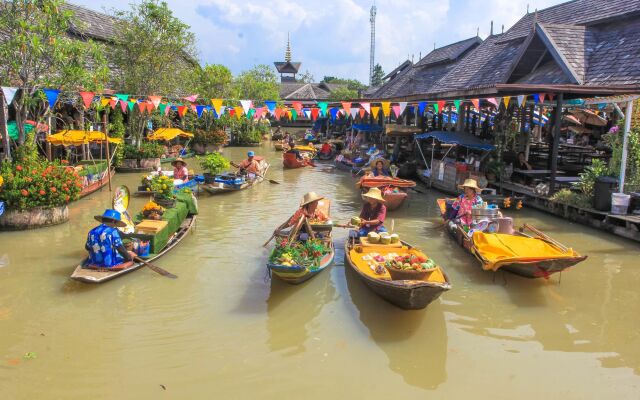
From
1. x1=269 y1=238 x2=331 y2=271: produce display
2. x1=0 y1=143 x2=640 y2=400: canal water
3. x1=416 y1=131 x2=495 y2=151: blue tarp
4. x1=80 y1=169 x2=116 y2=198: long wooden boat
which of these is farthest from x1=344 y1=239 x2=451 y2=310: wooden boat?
x1=80 y1=169 x2=116 y2=198: long wooden boat

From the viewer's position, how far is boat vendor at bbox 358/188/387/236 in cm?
911

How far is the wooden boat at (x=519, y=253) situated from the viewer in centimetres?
746

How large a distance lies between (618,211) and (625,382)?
7068 millimetres

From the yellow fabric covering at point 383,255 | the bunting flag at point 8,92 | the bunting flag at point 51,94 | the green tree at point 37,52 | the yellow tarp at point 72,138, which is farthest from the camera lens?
the yellow tarp at point 72,138

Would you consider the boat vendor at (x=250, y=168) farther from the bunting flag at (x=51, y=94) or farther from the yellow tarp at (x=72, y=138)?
the bunting flag at (x=51, y=94)

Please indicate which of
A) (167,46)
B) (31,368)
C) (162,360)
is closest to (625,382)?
(162,360)

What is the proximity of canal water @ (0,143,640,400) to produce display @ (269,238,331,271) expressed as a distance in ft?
2.08

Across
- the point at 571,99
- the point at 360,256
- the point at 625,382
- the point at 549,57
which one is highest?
the point at 549,57

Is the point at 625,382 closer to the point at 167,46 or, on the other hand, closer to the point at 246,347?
the point at 246,347

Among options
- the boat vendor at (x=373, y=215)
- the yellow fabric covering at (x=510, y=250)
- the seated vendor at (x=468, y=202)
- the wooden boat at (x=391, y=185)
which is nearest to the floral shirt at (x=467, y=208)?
the seated vendor at (x=468, y=202)

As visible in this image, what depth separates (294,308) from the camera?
24.0 ft

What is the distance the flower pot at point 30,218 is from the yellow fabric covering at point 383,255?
7.59 m

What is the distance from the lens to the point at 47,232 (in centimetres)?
1102

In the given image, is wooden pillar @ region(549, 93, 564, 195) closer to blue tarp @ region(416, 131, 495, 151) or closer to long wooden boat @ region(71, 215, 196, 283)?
blue tarp @ region(416, 131, 495, 151)
